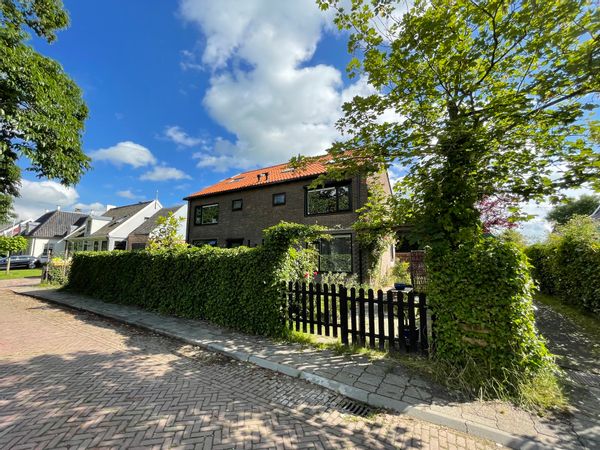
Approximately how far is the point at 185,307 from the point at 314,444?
6.17 meters

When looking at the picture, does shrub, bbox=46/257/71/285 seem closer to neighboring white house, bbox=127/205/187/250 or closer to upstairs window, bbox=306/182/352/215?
neighboring white house, bbox=127/205/187/250

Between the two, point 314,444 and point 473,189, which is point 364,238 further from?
point 314,444

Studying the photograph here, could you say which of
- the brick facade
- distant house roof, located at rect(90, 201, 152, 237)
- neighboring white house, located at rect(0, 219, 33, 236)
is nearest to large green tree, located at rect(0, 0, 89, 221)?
the brick facade

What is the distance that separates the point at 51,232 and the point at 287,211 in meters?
45.0

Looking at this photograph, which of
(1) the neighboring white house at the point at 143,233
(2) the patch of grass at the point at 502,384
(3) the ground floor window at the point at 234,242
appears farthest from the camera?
(1) the neighboring white house at the point at 143,233

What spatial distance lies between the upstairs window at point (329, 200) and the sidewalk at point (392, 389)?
31.4 ft

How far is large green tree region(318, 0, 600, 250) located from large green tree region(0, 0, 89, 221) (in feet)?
24.2

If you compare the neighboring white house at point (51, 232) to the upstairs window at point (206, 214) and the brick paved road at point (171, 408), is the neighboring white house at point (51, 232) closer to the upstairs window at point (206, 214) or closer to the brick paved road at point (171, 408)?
the upstairs window at point (206, 214)

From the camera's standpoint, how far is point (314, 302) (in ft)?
19.8

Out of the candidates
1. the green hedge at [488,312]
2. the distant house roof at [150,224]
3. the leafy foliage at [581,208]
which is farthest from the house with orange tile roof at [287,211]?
the leafy foliage at [581,208]

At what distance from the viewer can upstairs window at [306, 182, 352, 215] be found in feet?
47.0

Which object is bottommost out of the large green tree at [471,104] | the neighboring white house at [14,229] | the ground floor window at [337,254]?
the ground floor window at [337,254]

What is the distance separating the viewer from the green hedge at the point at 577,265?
23.6 ft

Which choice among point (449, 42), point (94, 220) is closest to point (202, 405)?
point (449, 42)
